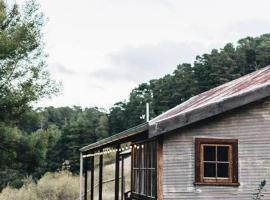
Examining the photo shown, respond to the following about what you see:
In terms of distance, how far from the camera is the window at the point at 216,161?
516 inches

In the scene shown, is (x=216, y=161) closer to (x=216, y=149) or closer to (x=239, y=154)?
(x=216, y=149)

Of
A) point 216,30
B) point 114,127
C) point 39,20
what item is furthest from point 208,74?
point 39,20

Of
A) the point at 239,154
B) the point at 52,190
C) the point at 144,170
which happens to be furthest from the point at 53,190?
the point at 239,154

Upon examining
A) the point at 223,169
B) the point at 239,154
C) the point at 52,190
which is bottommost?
the point at 52,190

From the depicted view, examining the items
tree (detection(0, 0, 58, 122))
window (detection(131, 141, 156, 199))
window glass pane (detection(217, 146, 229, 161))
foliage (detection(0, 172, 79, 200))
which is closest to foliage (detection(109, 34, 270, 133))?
foliage (detection(0, 172, 79, 200))

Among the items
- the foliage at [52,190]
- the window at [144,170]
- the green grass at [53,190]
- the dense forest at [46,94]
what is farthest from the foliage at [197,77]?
the window at [144,170]

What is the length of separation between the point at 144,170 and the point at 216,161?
252cm

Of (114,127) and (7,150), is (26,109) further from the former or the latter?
(114,127)

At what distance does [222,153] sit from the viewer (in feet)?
43.7

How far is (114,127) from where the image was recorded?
71.8m

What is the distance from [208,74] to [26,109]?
4197 centimetres

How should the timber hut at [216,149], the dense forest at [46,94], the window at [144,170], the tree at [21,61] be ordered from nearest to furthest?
the timber hut at [216,149] → the window at [144,170] → the tree at [21,61] → the dense forest at [46,94]

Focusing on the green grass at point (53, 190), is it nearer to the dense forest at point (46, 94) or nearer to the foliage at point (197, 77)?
the dense forest at point (46, 94)

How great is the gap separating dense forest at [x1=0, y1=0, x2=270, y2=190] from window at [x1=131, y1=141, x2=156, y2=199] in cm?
1095
